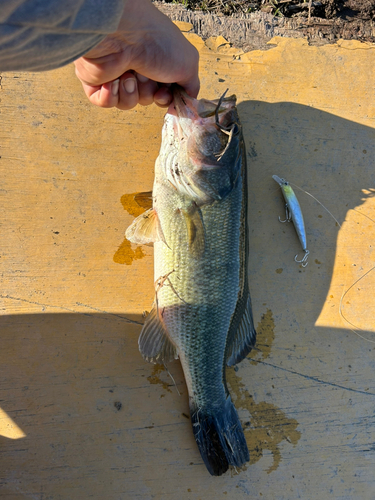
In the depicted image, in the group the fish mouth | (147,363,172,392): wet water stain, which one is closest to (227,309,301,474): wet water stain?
(147,363,172,392): wet water stain

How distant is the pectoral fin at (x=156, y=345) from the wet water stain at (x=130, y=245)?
517mm

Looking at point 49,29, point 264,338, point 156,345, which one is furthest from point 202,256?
point 49,29

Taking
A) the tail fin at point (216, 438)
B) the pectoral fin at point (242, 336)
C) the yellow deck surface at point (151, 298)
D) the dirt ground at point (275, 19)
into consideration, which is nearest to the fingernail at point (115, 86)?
the yellow deck surface at point (151, 298)

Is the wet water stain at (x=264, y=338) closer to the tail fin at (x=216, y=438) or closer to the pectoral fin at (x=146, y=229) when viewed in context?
the tail fin at (x=216, y=438)

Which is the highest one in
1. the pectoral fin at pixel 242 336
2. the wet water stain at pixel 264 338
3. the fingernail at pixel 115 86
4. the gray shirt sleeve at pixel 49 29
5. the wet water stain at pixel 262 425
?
the gray shirt sleeve at pixel 49 29

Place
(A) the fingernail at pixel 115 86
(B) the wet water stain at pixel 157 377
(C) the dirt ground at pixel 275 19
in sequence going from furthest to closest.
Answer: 1. (C) the dirt ground at pixel 275 19
2. (B) the wet water stain at pixel 157 377
3. (A) the fingernail at pixel 115 86

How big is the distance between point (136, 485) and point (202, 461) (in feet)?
1.64

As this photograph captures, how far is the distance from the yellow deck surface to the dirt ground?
0.44ft

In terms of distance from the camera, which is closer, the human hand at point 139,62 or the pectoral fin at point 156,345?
the human hand at point 139,62

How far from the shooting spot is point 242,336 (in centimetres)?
255

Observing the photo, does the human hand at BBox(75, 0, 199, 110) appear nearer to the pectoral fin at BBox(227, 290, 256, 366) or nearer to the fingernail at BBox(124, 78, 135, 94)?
the fingernail at BBox(124, 78, 135, 94)

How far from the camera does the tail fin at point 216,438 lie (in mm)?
2443

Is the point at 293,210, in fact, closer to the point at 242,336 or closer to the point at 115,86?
the point at 242,336

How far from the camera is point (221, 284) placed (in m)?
2.33
